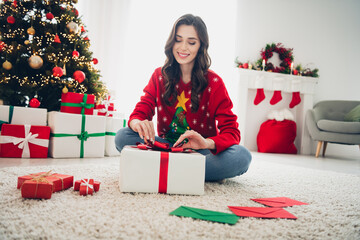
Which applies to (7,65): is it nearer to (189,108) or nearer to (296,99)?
(189,108)

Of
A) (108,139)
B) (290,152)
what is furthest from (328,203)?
(290,152)

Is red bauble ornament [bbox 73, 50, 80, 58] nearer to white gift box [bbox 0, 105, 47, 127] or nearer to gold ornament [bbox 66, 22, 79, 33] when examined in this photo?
gold ornament [bbox 66, 22, 79, 33]

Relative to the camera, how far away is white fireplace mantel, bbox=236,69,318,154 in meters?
3.84

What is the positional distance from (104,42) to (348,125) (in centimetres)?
339

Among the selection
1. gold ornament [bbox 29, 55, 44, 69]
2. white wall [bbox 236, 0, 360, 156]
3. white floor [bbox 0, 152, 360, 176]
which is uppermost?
white wall [bbox 236, 0, 360, 156]

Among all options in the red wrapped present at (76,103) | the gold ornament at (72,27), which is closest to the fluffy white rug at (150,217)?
the red wrapped present at (76,103)

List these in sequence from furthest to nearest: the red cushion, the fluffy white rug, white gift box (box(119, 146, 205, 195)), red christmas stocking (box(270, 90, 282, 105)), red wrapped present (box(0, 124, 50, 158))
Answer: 1. red christmas stocking (box(270, 90, 282, 105))
2. the red cushion
3. red wrapped present (box(0, 124, 50, 158))
4. white gift box (box(119, 146, 205, 195))
5. the fluffy white rug

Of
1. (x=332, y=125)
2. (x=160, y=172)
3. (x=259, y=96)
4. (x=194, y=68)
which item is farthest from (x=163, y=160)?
(x=259, y=96)

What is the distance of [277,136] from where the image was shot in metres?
3.62

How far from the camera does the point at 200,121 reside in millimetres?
1359

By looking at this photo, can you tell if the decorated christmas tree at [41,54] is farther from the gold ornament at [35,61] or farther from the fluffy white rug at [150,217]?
the fluffy white rug at [150,217]

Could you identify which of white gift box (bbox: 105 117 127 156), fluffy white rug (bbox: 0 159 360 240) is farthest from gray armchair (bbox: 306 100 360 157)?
white gift box (bbox: 105 117 127 156)

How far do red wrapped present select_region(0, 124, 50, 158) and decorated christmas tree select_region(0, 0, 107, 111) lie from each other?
274 mm

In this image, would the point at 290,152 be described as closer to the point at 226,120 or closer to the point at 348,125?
the point at 348,125
